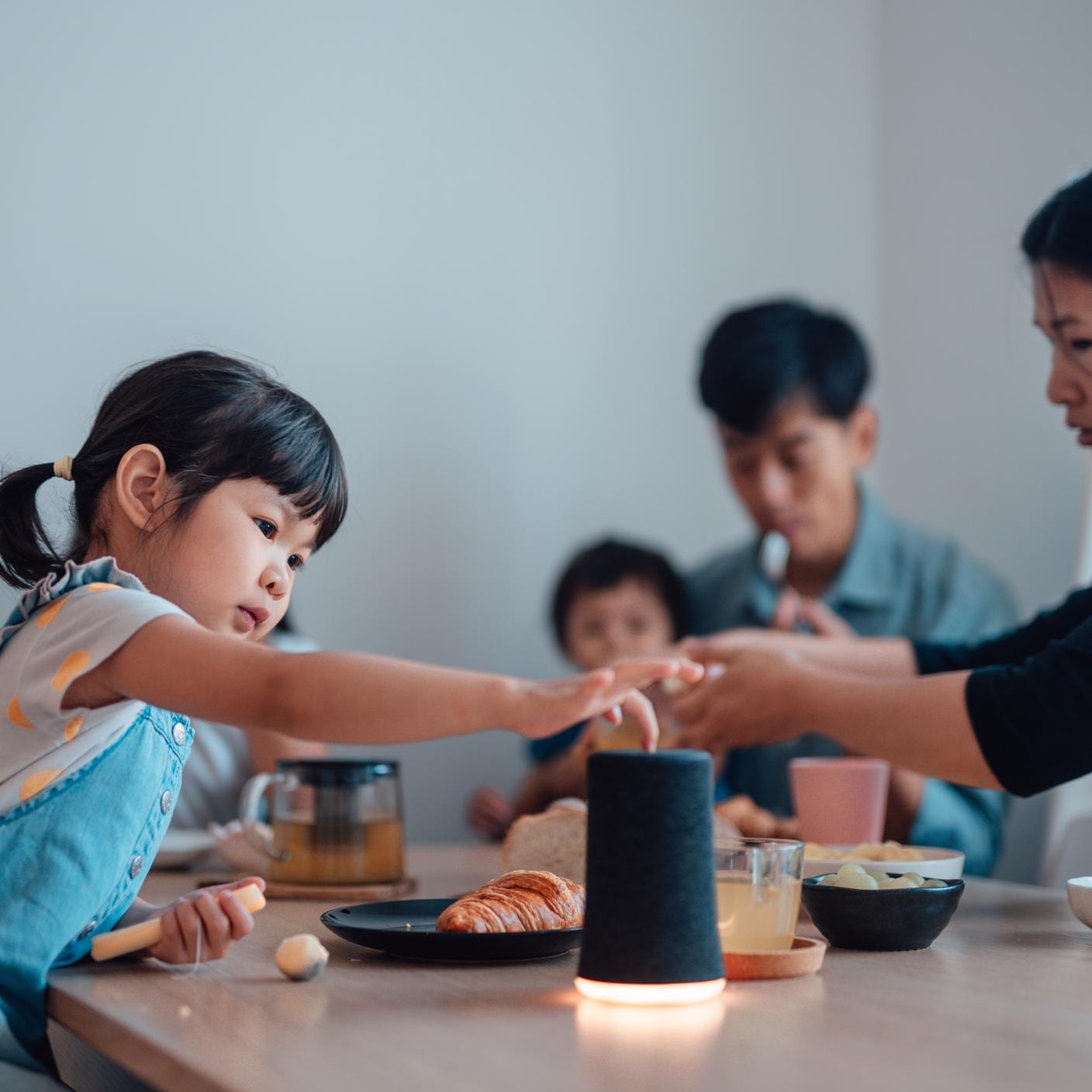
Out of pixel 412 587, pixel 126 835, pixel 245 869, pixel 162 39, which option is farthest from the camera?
pixel 412 587

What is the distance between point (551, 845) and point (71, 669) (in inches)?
19.5

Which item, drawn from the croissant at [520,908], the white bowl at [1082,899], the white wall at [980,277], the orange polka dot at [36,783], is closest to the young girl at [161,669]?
the orange polka dot at [36,783]

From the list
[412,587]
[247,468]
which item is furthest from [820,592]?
[247,468]

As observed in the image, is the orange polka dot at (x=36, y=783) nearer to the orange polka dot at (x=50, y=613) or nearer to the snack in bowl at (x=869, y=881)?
the orange polka dot at (x=50, y=613)

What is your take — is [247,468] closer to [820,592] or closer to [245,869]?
[245,869]

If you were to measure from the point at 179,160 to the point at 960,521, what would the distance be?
1464mm

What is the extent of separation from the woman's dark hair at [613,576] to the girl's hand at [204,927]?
4.18ft

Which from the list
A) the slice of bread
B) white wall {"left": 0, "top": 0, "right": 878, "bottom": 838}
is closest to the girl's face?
the slice of bread

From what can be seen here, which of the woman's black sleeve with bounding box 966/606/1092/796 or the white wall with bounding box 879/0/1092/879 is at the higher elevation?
the white wall with bounding box 879/0/1092/879

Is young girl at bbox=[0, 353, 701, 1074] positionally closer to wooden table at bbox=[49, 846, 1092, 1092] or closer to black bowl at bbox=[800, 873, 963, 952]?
wooden table at bbox=[49, 846, 1092, 1092]

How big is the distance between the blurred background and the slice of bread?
92 centimetres

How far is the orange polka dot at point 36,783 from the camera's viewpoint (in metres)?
0.85

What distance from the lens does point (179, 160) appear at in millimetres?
1903

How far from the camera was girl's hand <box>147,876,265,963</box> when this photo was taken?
0.84 meters
